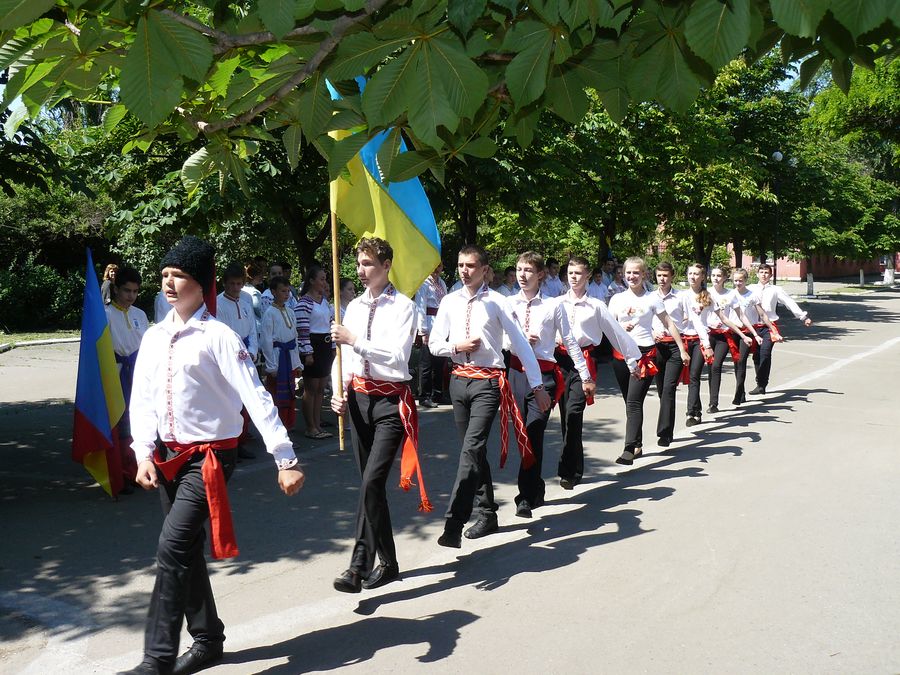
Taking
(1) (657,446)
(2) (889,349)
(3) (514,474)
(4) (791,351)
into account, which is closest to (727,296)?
(1) (657,446)

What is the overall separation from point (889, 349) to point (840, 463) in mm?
12509

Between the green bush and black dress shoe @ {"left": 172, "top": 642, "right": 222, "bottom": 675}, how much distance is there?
2242 cm

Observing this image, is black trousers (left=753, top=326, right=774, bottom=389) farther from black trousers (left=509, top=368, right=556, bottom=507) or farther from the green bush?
the green bush

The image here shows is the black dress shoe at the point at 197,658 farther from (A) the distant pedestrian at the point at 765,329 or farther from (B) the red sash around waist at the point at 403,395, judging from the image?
(A) the distant pedestrian at the point at 765,329

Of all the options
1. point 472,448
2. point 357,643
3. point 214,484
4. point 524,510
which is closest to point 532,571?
point 472,448

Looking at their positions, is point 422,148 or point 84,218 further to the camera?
point 84,218

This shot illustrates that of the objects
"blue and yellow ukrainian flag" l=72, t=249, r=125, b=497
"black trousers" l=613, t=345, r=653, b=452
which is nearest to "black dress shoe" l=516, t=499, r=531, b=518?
"black trousers" l=613, t=345, r=653, b=452

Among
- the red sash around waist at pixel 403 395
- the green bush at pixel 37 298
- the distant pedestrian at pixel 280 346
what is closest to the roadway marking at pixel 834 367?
the distant pedestrian at pixel 280 346

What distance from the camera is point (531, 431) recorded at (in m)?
6.77

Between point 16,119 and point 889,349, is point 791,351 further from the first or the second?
point 16,119

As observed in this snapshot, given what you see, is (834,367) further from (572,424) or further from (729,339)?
(572,424)

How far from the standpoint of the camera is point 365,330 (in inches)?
214

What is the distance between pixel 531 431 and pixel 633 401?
8.08ft

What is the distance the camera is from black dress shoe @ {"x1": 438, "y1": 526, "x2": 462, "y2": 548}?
18.8 feet
